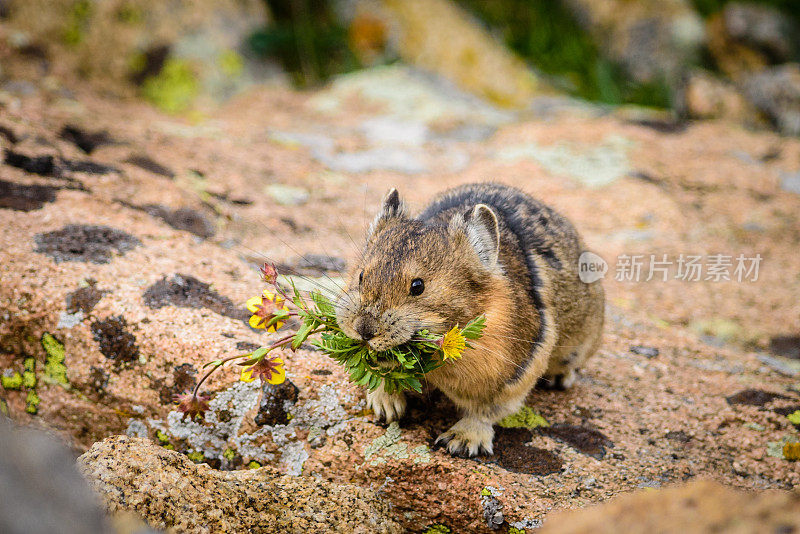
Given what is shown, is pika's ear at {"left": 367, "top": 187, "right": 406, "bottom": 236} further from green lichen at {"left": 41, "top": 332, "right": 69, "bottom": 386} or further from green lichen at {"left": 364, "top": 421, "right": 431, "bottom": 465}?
green lichen at {"left": 41, "top": 332, "right": 69, "bottom": 386}

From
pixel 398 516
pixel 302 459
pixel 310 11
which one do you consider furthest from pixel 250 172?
pixel 310 11

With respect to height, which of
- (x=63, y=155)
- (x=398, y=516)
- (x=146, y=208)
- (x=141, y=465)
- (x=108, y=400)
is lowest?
(x=398, y=516)

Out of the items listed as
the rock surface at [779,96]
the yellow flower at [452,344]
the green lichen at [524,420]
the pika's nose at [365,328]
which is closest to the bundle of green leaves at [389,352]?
the yellow flower at [452,344]

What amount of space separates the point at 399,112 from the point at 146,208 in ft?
15.9

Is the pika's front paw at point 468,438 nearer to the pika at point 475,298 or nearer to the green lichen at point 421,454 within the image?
the pika at point 475,298

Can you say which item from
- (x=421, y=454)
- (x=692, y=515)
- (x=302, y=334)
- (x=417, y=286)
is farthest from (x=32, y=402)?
(x=692, y=515)

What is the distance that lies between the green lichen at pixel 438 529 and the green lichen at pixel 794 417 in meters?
3.01

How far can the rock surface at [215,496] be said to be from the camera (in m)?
3.04

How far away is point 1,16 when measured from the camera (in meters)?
8.23

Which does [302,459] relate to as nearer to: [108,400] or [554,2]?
A: [108,400]

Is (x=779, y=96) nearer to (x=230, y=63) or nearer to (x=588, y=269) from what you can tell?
(x=588, y=269)

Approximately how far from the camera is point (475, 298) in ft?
13.2

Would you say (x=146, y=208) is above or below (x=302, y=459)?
above

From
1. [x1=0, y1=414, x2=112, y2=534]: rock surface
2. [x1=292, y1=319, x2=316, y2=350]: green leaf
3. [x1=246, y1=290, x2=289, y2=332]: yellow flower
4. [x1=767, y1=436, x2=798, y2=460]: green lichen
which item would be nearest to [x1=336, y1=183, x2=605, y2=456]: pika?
[x1=292, y1=319, x2=316, y2=350]: green leaf
